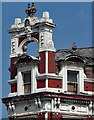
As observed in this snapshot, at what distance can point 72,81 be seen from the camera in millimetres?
46188

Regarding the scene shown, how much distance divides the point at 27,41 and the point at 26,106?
19.7 ft

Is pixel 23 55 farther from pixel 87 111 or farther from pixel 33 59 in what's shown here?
pixel 87 111

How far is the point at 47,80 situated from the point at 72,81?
2.78 meters

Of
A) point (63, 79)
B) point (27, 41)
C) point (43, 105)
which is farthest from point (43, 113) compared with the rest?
point (27, 41)

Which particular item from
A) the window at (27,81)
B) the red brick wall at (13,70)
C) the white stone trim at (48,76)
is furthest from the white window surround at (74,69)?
the red brick wall at (13,70)

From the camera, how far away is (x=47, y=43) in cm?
4544

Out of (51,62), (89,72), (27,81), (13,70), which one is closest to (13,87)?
(13,70)

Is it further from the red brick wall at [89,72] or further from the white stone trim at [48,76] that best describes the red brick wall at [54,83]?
the red brick wall at [89,72]

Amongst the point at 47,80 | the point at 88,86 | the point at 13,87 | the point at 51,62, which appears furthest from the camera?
the point at 13,87

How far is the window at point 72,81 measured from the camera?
151ft

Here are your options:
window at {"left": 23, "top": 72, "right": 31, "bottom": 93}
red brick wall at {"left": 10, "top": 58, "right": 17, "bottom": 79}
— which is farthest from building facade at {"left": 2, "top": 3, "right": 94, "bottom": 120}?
red brick wall at {"left": 10, "top": 58, "right": 17, "bottom": 79}

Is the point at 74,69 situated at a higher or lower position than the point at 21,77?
higher

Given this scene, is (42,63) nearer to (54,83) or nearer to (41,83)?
(41,83)

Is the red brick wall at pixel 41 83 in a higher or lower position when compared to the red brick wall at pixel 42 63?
lower
